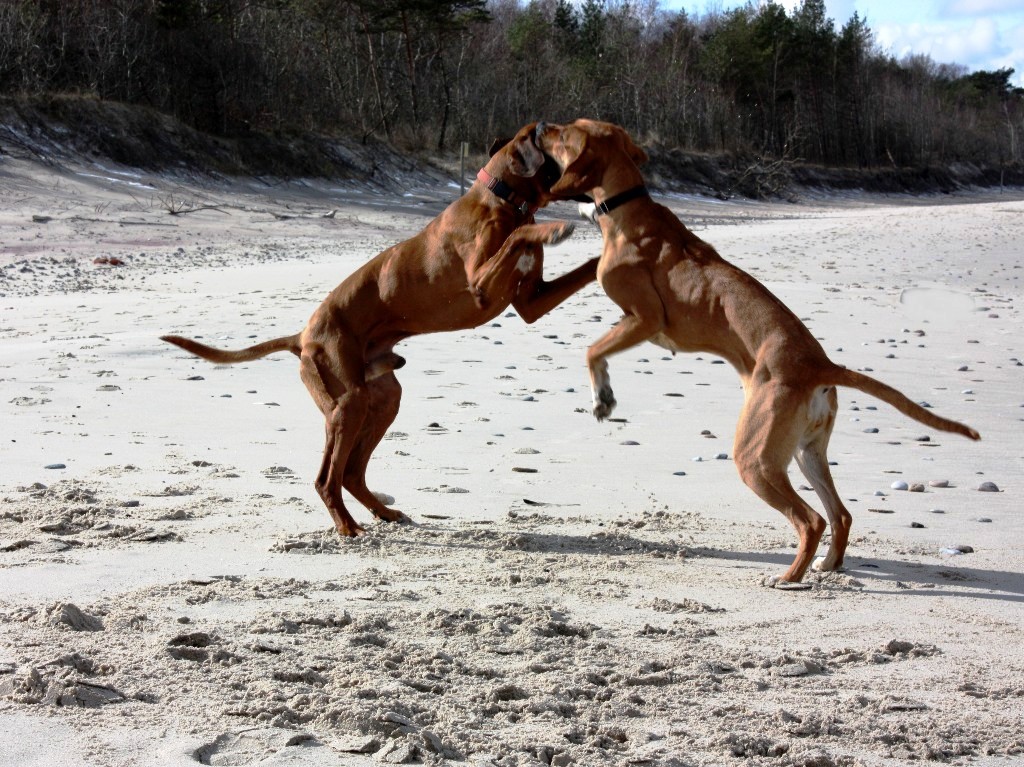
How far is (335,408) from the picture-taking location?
5691mm

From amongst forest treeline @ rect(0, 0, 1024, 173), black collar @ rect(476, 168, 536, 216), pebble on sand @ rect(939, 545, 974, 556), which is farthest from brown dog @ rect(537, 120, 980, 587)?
forest treeline @ rect(0, 0, 1024, 173)

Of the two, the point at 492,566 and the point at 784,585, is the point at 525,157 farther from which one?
the point at 784,585

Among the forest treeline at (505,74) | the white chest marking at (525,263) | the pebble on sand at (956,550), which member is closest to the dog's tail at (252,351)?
the white chest marking at (525,263)

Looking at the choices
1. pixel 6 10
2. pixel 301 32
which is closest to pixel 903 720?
pixel 6 10

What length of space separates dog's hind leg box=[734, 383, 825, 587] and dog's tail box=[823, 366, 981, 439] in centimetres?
20

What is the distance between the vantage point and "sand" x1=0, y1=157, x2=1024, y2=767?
3129 mm

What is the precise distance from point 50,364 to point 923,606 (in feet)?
22.2

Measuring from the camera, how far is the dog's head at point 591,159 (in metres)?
5.47

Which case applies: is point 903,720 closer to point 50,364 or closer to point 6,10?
point 50,364

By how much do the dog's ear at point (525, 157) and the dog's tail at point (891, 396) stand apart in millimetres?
1775

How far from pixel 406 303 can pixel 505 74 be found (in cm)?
3817

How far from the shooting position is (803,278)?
14.3 metres

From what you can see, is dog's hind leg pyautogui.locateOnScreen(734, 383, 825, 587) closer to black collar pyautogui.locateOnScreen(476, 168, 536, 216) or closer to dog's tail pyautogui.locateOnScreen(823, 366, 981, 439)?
dog's tail pyautogui.locateOnScreen(823, 366, 981, 439)

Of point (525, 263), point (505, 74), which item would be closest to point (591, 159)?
point (525, 263)
